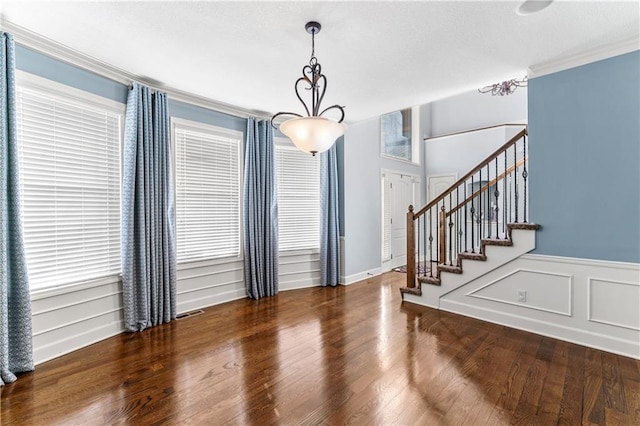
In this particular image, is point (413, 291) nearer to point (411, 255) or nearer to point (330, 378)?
point (411, 255)

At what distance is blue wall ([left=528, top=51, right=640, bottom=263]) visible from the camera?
2.70 m

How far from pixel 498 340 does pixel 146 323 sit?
3685mm

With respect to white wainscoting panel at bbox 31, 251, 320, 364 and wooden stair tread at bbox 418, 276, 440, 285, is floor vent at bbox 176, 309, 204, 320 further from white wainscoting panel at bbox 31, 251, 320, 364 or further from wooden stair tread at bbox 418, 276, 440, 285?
wooden stair tread at bbox 418, 276, 440, 285

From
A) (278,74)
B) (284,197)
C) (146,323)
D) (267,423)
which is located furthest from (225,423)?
(284,197)

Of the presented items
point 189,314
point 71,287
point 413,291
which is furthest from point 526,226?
point 71,287

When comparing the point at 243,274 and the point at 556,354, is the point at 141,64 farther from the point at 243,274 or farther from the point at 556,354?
the point at 556,354

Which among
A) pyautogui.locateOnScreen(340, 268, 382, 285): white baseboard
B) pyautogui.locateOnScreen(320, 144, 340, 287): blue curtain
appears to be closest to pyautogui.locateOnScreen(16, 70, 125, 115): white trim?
pyautogui.locateOnScreen(320, 144, 340, 287): blue curtain

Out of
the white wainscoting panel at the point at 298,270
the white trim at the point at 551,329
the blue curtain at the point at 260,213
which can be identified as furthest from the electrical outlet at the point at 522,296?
the blue curtain at the point at 260,213

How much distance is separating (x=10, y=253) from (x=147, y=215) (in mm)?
1134

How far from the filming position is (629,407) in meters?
2.01

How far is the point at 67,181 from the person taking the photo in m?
2.87

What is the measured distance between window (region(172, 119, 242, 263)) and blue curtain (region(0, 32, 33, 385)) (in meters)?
1.55

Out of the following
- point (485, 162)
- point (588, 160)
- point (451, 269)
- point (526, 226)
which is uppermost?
point (485, 162)

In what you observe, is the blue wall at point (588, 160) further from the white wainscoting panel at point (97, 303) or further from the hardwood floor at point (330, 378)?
the white wainscoting panel at point (97, 303)
